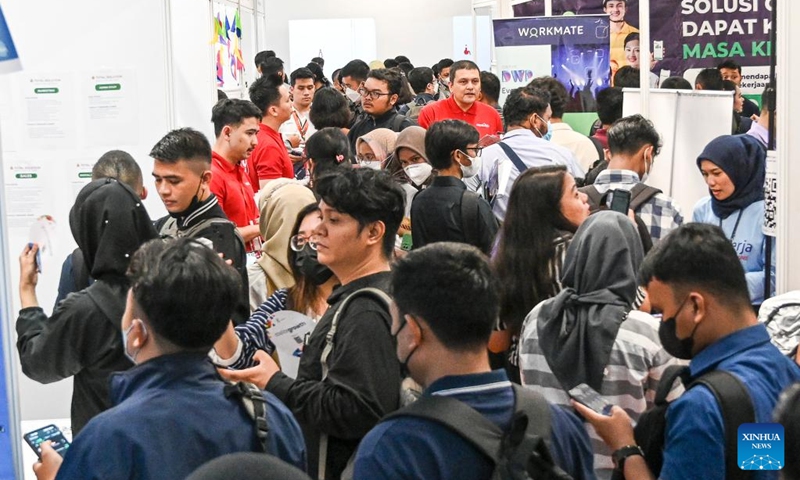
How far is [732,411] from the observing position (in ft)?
6.15

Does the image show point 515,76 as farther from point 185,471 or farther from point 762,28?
point 185,471

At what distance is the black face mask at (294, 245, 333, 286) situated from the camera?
9.94 feet

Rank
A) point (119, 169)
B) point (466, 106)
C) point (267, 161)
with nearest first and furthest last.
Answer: point (119, 169) → point (267, 161) → point (466, 106)

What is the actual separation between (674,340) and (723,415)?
0.80ft

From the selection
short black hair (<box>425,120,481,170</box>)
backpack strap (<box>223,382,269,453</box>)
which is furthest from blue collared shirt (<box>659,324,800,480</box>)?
short black hair (<box>425,120,481,170</box>)

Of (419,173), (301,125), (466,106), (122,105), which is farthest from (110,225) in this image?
(301,125)

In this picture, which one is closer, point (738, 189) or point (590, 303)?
point (590, 303)

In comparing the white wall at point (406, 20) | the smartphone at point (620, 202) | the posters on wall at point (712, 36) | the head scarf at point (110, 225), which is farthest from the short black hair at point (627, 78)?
the white wall at point (406, 20)

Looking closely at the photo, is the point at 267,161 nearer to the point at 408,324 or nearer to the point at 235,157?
the point at 235,157

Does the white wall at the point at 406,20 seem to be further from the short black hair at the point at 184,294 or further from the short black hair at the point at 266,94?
the short black hair at the point at 184,294

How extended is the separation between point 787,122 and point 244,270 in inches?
78.7

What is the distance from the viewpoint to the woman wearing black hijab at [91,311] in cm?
262

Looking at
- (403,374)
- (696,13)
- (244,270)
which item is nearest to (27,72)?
(244,270)

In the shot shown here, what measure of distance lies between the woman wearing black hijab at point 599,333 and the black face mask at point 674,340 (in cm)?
46
